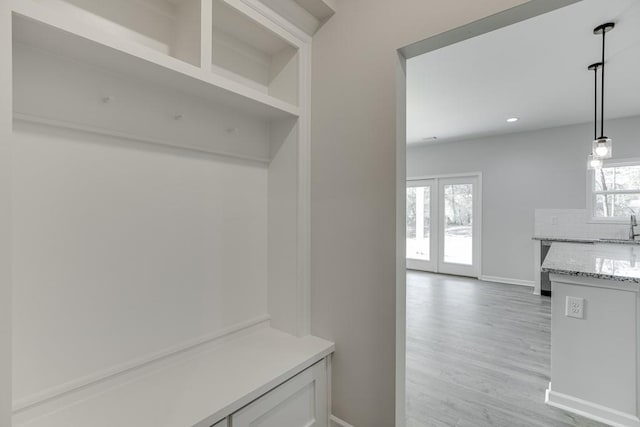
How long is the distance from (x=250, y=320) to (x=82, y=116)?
1356 mm

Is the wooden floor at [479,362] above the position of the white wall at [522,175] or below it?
below

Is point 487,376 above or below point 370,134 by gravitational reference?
below

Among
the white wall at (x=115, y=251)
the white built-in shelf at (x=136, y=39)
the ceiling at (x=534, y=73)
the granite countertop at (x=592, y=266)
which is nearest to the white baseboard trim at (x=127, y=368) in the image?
the white wall at (x=115, y=251)

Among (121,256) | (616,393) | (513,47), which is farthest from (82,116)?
(616,393)

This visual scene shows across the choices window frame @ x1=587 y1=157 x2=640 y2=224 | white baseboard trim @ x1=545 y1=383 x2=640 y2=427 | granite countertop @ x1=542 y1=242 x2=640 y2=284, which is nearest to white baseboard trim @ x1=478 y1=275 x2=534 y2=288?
window frame @ x1=587 y1=157 x2=640 y2=224

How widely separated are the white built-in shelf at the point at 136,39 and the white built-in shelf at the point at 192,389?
132 cm

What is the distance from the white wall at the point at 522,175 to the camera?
473 cm

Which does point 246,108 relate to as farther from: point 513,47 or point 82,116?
point 513,47

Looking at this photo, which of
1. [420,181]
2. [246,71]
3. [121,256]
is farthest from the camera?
[420,181]

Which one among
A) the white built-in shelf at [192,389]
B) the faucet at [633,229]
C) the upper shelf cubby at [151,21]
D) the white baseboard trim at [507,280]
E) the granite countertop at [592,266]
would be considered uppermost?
→ the upper shelf cubby at [151,21]

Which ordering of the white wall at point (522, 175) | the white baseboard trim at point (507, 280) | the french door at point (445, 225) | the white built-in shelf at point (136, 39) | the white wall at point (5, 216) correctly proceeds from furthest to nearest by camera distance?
the french door at point (445, 225) < the white baseboard trim at point (507, 280) < the white wall at point (522, 175) < the white built-in shelf at point (136, 39) < the white wall at point (5, 216)

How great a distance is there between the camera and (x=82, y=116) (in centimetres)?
122

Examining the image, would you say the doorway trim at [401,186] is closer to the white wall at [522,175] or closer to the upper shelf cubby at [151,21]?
the upper shelf cubby at [151,21]

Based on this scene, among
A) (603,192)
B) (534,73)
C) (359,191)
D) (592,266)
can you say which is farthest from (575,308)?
(603,192)
